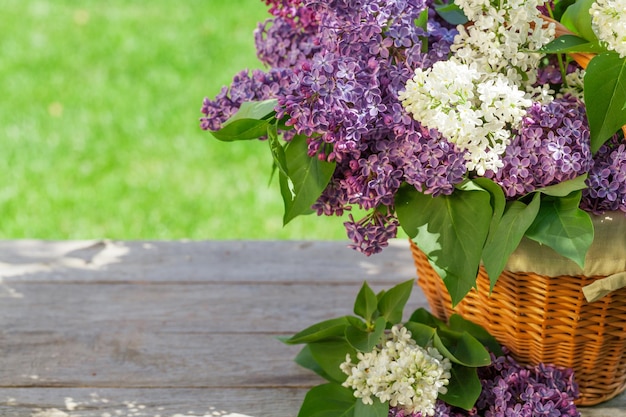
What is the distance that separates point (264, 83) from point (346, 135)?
0.63 ft

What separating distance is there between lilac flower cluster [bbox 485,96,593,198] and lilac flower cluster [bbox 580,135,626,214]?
2 cm

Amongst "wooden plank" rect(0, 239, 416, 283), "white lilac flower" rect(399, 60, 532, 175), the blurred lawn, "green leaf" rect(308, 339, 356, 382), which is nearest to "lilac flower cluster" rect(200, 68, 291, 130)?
"white lilac flower" rect(399, 60, 532, 175)

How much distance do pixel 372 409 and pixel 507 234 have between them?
9.9 inches

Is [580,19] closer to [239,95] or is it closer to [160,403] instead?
[239,95]

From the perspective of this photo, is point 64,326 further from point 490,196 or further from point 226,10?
point 226,10

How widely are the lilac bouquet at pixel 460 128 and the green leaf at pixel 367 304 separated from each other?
0.41 feet

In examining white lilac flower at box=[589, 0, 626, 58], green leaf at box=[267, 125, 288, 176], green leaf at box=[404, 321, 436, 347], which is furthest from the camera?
green leaf at box=[404, 321, 436, 347]

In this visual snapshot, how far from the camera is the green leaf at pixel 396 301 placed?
1.06 m

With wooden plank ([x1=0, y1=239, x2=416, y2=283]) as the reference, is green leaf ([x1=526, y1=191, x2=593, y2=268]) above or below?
above

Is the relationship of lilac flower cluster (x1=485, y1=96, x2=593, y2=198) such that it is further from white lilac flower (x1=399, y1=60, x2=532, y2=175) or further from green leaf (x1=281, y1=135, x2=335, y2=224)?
green leaf (x1=281, y1=135, x2=335, y2=224)

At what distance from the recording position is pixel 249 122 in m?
0.94

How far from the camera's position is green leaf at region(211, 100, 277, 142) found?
0.93 m

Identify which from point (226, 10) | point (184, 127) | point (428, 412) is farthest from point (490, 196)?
point (226, 10)

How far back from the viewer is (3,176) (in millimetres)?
2502
